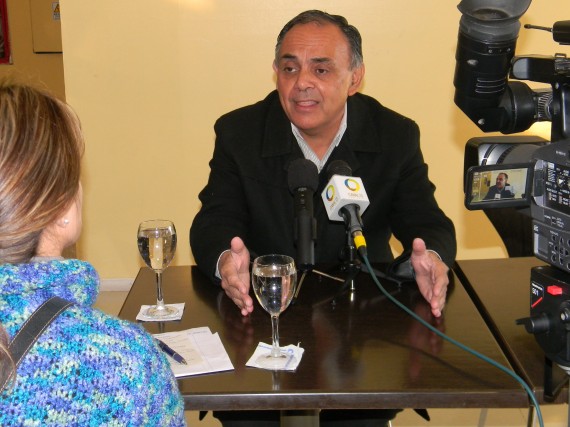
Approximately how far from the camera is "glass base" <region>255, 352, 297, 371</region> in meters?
1.34

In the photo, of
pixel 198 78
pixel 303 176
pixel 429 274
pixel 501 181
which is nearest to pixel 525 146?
pixel 501 181

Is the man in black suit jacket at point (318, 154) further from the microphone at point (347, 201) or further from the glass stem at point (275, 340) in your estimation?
the glass stem at point (275, 340)

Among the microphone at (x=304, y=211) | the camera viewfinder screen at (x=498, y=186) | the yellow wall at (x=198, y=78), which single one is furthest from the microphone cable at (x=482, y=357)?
the yellow wall at (x=198, y=78)

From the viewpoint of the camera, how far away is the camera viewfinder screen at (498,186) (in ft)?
4.38

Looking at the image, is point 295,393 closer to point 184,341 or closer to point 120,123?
point 184,341

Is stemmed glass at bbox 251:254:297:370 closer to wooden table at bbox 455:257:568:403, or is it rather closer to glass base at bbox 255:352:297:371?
glass base at bbox 255:352:297:371

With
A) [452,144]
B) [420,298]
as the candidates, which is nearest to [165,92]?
[452,144]

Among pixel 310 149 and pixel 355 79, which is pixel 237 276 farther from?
pixel 355 79

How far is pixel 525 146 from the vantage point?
1448 mm

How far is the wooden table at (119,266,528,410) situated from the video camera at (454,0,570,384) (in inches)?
6.4

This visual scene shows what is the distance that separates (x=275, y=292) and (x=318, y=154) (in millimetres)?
938

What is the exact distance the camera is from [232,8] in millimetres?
3377

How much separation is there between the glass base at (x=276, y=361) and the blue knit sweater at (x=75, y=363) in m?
0.39

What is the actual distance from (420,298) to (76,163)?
95cm
